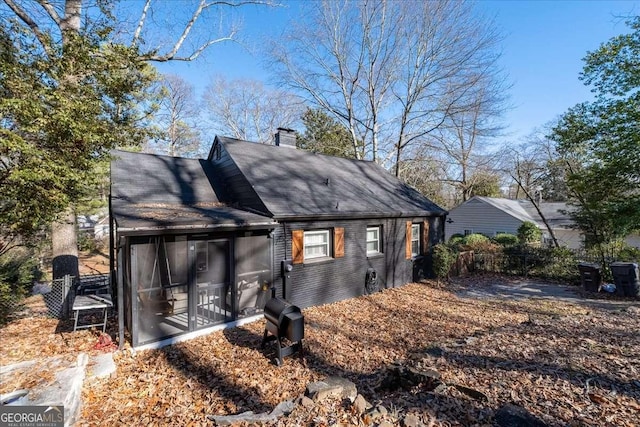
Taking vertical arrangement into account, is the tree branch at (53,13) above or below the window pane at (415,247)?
above

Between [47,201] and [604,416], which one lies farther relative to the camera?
[47,201]

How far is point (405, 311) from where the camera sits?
8.37 meters

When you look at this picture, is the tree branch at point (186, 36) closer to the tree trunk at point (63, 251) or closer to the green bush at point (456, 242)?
the tree trunk at point (63, 251)

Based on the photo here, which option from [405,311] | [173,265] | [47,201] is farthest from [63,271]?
[405,311]

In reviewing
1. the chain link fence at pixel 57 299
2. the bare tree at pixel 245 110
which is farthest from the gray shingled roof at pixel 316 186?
the bare tree at pixel 245 110

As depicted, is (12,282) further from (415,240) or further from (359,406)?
(415,240)

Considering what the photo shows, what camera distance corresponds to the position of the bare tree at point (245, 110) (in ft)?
86.5

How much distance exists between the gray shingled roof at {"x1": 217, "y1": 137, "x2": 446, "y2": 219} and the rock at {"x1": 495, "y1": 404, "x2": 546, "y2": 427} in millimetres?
5711

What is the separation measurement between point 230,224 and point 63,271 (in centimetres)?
566

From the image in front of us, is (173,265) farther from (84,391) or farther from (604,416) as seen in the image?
(604,416)

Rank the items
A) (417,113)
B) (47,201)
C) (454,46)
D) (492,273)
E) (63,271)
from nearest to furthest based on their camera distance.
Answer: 1. (47,201)
2. (63,271)
3. (492,273)
4. (454,46)
5. (417,113)

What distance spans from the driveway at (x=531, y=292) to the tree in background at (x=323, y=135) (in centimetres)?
1391

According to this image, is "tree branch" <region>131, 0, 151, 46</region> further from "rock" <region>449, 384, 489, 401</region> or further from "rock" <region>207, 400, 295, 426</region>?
"rock" <region>449, 384, 489, 401</region>

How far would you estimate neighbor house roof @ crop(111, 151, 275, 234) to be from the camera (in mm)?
5902
